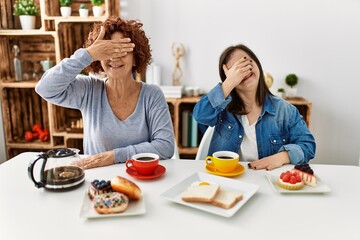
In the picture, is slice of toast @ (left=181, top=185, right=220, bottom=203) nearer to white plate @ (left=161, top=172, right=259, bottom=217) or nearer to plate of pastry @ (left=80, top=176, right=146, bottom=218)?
white plate @ (left=161, top=172, right=259, bottom=217)

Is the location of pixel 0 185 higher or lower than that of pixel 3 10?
lower

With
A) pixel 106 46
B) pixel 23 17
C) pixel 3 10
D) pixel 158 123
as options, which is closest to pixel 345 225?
pixel 158 123

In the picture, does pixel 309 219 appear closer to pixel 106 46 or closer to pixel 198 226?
pixel 198 226

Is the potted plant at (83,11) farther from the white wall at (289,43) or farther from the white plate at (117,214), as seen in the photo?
the white plate at (117,214)

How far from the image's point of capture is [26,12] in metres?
2.93

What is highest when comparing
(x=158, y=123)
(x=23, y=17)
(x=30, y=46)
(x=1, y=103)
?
(x=23, y=17)

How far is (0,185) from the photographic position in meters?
1.21

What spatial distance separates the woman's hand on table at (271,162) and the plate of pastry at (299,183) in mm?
139

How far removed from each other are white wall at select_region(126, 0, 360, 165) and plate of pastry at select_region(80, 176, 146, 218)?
2.14m

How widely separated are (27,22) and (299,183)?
105 inches

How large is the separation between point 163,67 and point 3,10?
58.6 inches

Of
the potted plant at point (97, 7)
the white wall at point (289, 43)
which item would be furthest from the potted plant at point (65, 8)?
the white wall at point (289, 43)

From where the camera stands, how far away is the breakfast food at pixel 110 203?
3.24ft

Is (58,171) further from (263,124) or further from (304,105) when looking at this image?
(304,105)
